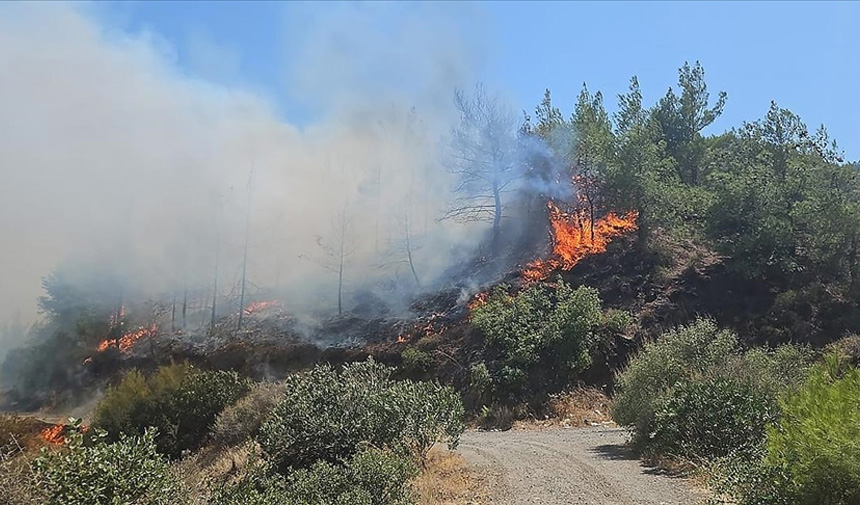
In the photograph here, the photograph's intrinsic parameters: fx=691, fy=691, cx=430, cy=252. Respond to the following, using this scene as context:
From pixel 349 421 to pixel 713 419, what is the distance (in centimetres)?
792

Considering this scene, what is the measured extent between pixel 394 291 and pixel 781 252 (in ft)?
73.6

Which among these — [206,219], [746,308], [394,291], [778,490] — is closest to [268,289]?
[206,219]

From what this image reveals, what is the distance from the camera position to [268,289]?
51.3 meters

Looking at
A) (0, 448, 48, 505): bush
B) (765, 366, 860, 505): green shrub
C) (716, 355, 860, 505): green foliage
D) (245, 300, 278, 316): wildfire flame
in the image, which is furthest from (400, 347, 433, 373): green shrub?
(0, 448, 48, 505): bush

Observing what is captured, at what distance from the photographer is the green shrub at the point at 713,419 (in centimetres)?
1458

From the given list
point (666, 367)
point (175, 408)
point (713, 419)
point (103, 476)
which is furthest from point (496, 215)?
point (103, 476)

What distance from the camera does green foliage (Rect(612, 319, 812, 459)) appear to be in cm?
1477

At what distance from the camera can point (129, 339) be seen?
50656mm

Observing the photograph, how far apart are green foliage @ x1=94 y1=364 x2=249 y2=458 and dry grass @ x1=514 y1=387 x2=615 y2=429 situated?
A: 38.8 ft

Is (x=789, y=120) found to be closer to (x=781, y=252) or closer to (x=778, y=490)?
(x=781, y=252)

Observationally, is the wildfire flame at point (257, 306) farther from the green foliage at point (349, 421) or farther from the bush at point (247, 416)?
the green foliage at point (349, 421)

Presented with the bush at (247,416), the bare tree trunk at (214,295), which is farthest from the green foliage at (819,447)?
the bare tree trunk at (214,295)

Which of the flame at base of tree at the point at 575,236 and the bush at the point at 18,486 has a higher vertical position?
the flame at base of tree at the point at 575,236

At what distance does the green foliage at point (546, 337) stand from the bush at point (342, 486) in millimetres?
17670
